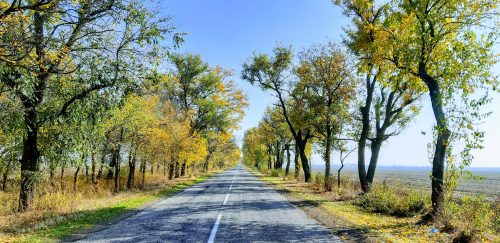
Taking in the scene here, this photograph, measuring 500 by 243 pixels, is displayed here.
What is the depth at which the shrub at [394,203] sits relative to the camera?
14066 mm

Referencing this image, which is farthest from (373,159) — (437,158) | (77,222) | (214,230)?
(77,222)

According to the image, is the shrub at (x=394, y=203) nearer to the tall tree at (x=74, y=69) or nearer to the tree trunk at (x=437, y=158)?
the tree trunk at (x=437, y=158)

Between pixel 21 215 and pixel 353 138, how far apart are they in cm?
2085

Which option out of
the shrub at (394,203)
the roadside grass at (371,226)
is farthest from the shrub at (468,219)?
the shrub at (394,203)

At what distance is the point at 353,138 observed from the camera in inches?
1040

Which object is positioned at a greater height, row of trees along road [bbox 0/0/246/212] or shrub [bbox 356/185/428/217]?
row of trees along road [bbox 0/0/246/212]

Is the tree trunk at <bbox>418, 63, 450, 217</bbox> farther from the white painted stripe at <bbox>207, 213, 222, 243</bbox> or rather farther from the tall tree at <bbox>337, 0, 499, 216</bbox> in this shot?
the white painted stripe at <bbox>207, 213, 222, 243</bbox>

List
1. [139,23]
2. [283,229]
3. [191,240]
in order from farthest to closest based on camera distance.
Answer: [139,23] < [283,229] < [191,240]

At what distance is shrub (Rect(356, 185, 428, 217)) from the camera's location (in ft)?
46.1

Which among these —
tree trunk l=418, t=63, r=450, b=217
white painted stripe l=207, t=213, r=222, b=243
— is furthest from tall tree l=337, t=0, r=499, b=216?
white painted stripe l=207, t=213, r=222, b=243

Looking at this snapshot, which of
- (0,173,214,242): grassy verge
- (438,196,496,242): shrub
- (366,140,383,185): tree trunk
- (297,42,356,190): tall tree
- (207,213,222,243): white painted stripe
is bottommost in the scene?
(0,173,214,242): grassy verge

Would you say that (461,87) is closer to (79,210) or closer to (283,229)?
(283,229)

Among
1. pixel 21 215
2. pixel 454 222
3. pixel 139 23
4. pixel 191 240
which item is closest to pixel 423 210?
pixel 454 222

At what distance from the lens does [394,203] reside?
595 inches
